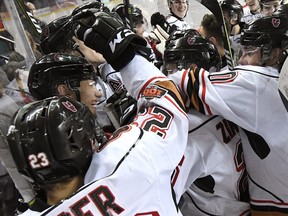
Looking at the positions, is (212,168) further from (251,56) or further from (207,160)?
(251,56)

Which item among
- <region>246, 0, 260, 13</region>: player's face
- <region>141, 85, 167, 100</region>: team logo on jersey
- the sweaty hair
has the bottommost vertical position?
<region>246, 0, 260, 13</region>: player's face

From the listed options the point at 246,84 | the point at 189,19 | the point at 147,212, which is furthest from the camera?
the point at 189,19

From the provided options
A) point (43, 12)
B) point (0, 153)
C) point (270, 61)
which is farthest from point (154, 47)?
point (0, 153)

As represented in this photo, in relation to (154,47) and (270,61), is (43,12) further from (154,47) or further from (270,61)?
(270,61)

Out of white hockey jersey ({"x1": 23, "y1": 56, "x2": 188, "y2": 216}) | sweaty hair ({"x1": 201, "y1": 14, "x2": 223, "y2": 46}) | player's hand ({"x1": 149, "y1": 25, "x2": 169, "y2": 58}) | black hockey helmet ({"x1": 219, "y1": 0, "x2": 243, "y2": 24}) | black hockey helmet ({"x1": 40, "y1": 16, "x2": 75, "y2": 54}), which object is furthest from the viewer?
black hockey helmet ({"x1": 219, "y1": 0, "x2": 243, "y2": 24})

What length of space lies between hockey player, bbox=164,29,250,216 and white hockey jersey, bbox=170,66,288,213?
0.06 m

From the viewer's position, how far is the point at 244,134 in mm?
1306

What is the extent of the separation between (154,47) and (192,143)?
73.5 inches

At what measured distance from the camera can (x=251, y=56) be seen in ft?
4.57

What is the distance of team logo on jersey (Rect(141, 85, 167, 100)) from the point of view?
3.50 feet

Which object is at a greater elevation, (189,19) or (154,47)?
(154,47)

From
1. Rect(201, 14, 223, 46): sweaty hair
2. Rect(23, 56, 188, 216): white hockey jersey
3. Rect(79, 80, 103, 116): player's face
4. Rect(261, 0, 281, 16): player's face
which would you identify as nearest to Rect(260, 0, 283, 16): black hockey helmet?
Rect(261, 0, 281, 16): player's face

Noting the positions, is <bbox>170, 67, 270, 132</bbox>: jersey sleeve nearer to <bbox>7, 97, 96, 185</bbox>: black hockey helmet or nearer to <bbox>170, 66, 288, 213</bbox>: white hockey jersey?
<bbox>170, 66, 288, 213</bbox>: white hockey jersey

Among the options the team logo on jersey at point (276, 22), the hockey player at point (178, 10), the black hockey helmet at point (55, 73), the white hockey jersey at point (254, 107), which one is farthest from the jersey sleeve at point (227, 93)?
the hockey player at point (178, 10)
